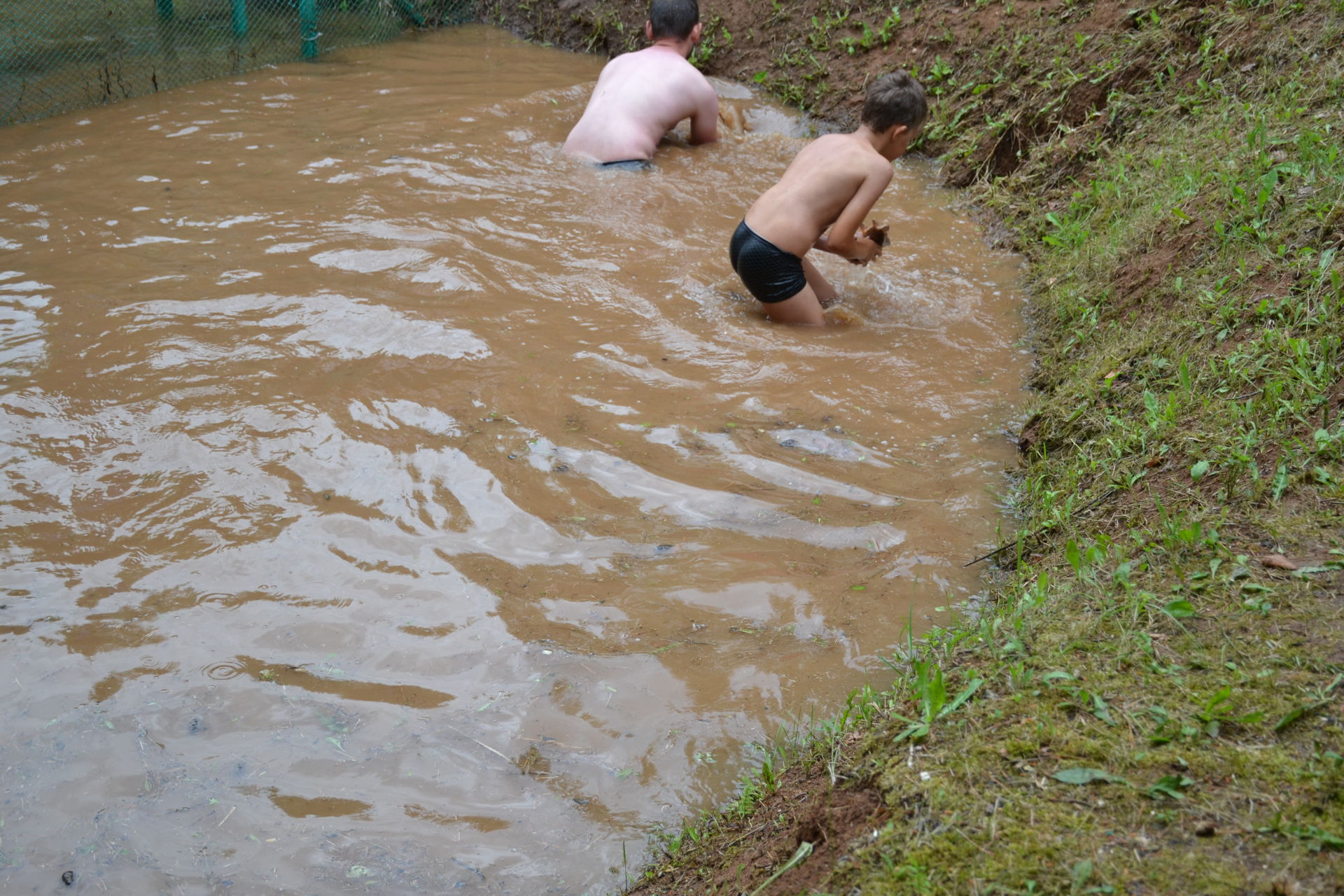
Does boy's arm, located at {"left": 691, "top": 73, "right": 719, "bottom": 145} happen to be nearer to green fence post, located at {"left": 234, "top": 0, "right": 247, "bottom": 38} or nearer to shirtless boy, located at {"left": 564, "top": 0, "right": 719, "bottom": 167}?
shirtless boy, located at {"left": 564, "top": 0, "right": 719, "bottom": 167}

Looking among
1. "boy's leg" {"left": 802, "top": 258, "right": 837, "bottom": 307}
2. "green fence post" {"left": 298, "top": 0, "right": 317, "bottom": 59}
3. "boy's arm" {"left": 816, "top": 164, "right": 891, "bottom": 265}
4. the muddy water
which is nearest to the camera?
the muddy water

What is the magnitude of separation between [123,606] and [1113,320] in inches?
157

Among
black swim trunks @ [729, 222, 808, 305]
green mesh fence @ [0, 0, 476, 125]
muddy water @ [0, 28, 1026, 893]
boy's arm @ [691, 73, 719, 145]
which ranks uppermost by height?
green mesh fence @ [0, 0, 476, 125]

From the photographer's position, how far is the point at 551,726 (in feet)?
8.05

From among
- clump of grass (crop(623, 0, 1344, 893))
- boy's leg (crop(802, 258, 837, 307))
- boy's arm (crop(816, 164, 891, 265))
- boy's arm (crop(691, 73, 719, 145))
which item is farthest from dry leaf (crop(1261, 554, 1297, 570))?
boy's arm (crop(691, 73, 719, 145))

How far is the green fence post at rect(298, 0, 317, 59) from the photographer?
27.9 feet

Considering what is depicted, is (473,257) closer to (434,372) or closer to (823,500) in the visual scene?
(434,372)

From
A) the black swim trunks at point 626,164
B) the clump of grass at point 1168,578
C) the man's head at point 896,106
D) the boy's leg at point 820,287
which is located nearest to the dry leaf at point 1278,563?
the clump of grass at point 1168,578

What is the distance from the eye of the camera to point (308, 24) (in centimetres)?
852

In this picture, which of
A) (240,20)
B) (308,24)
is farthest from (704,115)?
(240,20)

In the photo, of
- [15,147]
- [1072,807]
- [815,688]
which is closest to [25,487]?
[815,688]

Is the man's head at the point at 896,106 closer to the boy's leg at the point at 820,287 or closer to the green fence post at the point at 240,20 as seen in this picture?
the boy's leg at the point at 820,287

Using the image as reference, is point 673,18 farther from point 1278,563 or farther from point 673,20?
point 1278,563

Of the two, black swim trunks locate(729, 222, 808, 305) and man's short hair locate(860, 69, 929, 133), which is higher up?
man's short hair locate(860, 69, 929, 133)
